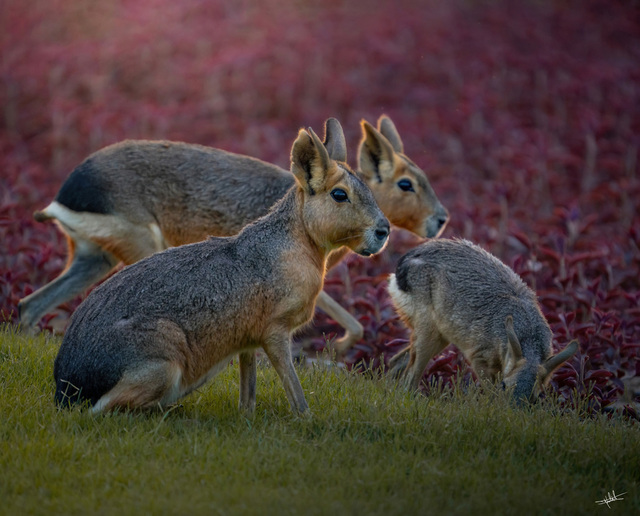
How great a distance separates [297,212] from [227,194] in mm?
2069

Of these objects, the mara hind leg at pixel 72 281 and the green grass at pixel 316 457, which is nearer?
the green grass at pixel 316 457

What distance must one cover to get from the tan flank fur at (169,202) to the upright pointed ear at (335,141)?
1.46 meters

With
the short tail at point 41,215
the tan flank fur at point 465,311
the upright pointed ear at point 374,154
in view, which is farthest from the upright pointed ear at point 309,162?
the short tail at point 41,215

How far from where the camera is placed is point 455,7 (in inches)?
612

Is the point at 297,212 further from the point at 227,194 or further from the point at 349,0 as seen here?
the point at 349,0

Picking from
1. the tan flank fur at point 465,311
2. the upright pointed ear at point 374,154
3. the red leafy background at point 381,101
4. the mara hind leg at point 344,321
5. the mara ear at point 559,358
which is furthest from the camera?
the red leafy background at point 381,101

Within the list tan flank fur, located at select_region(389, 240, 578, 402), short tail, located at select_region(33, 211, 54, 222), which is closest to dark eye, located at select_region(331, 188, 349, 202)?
tan flank fur, located at select_region(389, 240, 578, 402)

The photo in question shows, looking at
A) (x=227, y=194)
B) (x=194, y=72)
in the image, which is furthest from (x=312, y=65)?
(x=227, y=194)

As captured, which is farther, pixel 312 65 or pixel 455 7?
pixel 455 7

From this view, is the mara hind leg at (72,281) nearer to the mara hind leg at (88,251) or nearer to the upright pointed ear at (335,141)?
the mara hind leg at (88,251)

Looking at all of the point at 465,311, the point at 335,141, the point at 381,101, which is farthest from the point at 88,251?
the point at 381,101

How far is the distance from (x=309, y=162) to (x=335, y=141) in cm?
58

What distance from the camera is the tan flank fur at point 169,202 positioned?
6746mm

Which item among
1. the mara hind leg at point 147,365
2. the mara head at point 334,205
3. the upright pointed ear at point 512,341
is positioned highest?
the mara head at point 334,205
